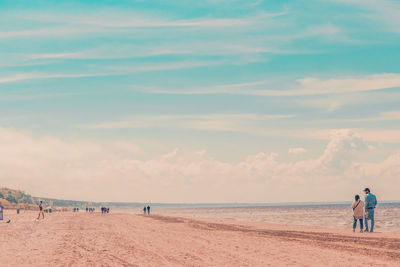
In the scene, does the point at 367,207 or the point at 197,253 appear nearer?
the point at 197,253

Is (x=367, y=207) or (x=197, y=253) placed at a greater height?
(x=367, y=207)

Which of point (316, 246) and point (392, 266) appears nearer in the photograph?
point (392, 266)

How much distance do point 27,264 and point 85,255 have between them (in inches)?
85.9

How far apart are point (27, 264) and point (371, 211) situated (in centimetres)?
1945

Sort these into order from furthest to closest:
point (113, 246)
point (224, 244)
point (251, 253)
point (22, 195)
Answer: point (22, 195)
point (224, 244)
point (113, 246)
point (251, 253)

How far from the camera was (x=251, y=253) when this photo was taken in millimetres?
16484

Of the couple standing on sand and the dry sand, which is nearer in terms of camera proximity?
the dry sand

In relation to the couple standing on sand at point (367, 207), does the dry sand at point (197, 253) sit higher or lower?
lower

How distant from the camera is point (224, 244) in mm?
19609

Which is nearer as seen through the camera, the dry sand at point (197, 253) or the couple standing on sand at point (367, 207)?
the dry sand at point (197, 253)

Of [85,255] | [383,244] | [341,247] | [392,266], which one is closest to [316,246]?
[341,247]

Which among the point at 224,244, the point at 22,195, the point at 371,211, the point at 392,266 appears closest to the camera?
the point at 392,266

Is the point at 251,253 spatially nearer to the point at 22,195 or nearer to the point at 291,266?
the point at 291,266

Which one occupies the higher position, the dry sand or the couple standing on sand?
the couple standing on sand
